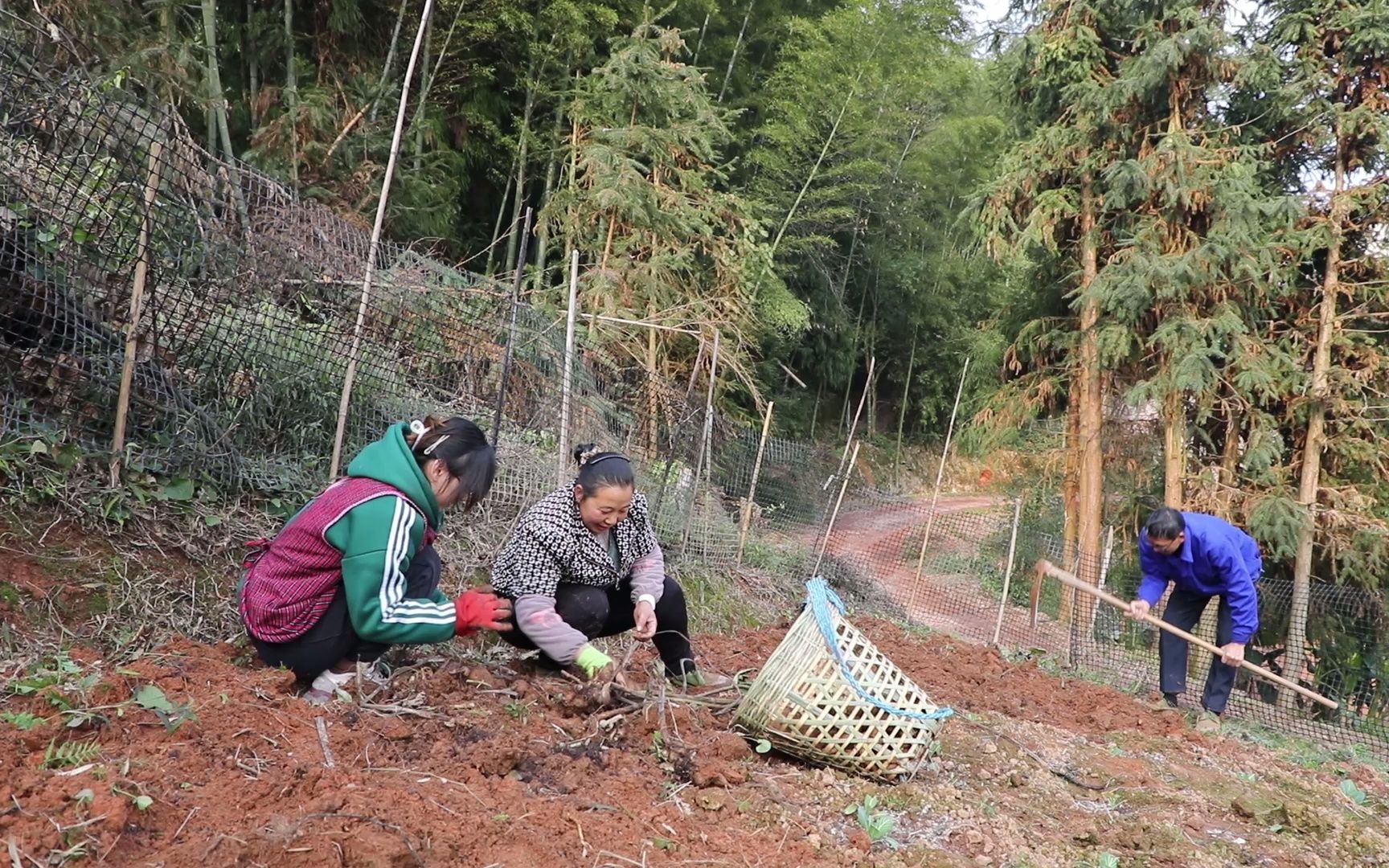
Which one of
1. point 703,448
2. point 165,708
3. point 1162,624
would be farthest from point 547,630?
point 703,448

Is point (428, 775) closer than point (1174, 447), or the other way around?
point (428, 775)

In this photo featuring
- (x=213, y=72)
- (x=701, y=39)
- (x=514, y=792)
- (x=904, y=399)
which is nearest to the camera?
(x=514, y=792)

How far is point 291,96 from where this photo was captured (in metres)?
7.81

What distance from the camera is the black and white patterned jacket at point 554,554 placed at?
2717mm

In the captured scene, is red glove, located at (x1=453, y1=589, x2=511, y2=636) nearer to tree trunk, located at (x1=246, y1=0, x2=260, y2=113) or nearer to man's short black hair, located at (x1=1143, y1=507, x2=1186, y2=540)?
man's short black hair, located at (x1=1143, y1=507, x2=1186, y2=540)

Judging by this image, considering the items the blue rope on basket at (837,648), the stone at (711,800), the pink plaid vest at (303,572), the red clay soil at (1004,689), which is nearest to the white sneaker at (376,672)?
the pink plaid vest at (303,572)

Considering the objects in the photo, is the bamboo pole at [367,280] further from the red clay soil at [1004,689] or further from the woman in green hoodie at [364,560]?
the red clay soil at [1004,689]

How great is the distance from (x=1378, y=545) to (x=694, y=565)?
593 centimetres

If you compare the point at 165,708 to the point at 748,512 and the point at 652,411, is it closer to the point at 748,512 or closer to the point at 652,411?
the point at 652,411

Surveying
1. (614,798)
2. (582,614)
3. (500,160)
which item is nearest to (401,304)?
(582,614)

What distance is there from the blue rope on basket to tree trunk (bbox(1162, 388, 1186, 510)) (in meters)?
6.31

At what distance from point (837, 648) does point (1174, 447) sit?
6661 millimetres

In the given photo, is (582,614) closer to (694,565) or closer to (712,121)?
(694,565)

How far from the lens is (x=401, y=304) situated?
4.16 meters
